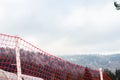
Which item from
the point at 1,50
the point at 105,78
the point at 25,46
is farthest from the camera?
the point at 105,78

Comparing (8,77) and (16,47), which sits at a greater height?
(16,47)

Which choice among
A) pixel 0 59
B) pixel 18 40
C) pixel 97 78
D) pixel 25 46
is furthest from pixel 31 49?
pixel 97 78

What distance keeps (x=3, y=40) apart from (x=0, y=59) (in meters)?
2.95

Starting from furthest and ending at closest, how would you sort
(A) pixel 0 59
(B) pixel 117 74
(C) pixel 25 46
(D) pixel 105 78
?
(B) pixel 117 74 < (D) pixel 105 78 < (A) pixel 0 59 < (C) pixel 25 46

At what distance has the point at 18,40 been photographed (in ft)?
25.6

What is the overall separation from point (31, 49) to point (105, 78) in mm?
7034

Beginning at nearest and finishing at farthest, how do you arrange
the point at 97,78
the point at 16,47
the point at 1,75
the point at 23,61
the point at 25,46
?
1. the point at 16,47
2. the point at 25,46
3. the point at 1,75
4. the point at 23,61
5. the point at 97,78

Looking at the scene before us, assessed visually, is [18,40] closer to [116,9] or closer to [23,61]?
[23,61]

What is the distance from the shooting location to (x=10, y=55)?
1028 centimetres

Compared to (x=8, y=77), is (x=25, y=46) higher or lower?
higher

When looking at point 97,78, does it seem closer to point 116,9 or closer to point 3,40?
point 116,9

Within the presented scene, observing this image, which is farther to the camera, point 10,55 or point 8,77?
point 10,55

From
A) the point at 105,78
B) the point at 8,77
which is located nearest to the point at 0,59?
the point at 8,77

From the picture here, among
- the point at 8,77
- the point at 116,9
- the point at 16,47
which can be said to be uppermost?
the point at 116,9
